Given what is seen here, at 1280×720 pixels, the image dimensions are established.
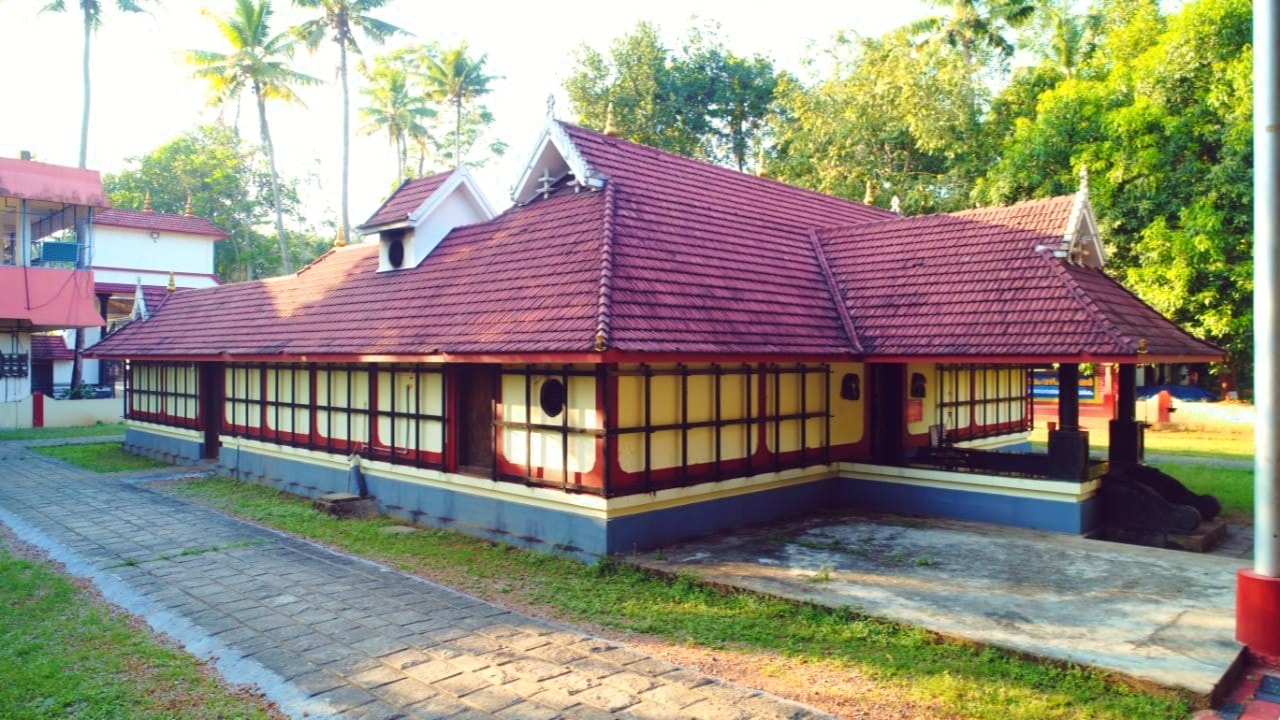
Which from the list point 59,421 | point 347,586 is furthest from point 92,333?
point 347,586

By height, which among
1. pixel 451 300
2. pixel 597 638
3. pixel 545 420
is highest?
pixel 451 300

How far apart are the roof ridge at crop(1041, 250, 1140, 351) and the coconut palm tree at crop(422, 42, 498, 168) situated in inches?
1297

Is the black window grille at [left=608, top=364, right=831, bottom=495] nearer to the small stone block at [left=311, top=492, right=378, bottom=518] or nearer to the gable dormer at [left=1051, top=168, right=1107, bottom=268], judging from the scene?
the gable dormer at [left=1051, top=168, right=1107, bottom=268]

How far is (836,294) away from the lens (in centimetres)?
1223

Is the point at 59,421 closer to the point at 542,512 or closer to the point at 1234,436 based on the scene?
the point at 542,512

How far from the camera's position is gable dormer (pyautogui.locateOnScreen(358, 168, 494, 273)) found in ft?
44.4

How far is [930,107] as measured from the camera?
2569cm

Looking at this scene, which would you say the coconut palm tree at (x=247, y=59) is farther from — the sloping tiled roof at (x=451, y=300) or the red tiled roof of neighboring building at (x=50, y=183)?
the sloping tiled roof at (x=451, y=300)

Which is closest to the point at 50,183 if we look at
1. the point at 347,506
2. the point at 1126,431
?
the point at 347,506

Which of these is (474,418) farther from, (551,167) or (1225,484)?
(1225,484)

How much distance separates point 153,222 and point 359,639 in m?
32.8

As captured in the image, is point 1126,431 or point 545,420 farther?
point 1126,431

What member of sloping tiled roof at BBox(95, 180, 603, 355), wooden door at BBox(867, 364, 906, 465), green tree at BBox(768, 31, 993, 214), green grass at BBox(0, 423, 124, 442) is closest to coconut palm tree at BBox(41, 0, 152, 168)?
green grass at BBox(0, 423, 124, 442)

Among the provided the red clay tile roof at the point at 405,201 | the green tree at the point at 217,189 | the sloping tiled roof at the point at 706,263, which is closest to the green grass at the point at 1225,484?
the sloping tiled roof at the point at 706,263
